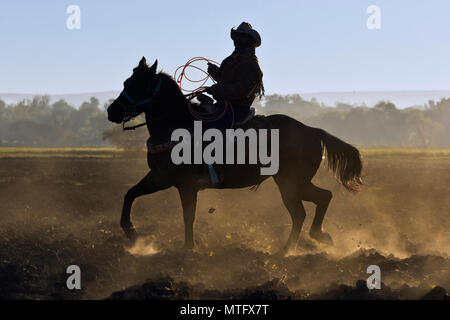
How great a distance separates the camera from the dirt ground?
6.99 metres

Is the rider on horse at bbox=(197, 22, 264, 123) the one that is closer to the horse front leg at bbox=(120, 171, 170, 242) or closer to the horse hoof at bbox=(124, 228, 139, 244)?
the horse front leg at bbox=(120, 171, 170, 242)

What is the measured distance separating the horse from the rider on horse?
310 mm

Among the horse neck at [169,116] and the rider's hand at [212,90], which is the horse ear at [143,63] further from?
the rider's hand at [212,90]

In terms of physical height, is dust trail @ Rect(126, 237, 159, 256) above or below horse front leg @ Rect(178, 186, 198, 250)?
below

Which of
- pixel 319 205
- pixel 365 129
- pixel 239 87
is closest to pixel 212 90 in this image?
pixel 239 87

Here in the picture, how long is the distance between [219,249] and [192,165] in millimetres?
1560

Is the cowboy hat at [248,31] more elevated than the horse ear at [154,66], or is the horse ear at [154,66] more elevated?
the cowboy hat at [248,31]

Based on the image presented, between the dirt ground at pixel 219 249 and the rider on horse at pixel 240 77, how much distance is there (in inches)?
91.1

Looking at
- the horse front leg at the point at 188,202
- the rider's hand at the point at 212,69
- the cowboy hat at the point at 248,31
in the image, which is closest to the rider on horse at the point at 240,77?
the cowboy hat at the point at 248,31

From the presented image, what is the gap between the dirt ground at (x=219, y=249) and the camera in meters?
6.99

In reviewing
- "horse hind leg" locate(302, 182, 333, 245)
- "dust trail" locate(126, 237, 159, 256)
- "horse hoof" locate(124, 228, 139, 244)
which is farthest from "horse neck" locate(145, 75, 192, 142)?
"horse hind leg" locate(302, 182, 333, 245)

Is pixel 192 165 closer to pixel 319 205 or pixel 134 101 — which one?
pixel 134 101

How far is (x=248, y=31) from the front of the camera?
887 centimetres

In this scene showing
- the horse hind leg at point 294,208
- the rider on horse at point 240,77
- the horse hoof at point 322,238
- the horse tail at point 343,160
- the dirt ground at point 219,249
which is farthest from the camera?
the horse tail at point 343,160
